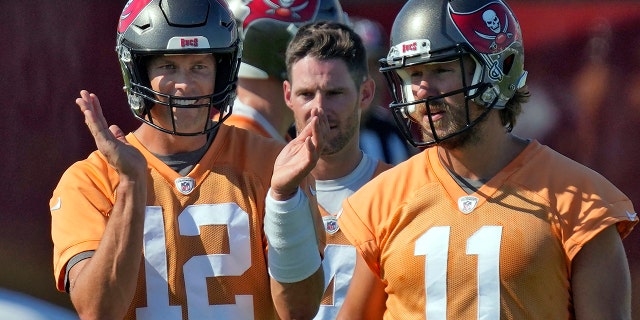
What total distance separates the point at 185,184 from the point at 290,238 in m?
0.39

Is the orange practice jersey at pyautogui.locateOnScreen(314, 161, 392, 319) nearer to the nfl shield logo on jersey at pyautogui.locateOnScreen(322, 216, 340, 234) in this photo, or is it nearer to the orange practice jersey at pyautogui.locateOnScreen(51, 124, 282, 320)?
the nfl shield logo on jersey at pyautogui.locateOnScreen(322, 216, 340, 234)

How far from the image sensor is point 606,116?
5.64 meters

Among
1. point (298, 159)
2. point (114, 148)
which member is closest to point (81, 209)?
point (114, 148)

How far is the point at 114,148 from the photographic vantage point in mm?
3291

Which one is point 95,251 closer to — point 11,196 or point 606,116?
point 11,196

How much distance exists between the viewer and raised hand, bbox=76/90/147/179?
3268 millimetres

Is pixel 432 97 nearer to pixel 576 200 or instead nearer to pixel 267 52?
pixel 576 200

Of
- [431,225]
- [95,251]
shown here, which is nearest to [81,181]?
[95,251]

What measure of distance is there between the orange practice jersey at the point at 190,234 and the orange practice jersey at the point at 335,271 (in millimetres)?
636

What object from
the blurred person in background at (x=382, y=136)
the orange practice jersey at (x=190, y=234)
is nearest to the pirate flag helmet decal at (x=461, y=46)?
the orange practice jersey at (x=190, y=234)

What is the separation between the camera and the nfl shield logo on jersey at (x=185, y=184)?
344cm

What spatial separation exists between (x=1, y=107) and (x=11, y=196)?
0.41 meters

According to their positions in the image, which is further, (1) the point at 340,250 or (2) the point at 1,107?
(2) the point at 1,107

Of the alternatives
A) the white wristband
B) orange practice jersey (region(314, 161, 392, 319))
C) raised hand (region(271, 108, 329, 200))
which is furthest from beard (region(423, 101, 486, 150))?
orange practice jersey (region(314, 161, 392, 319))
